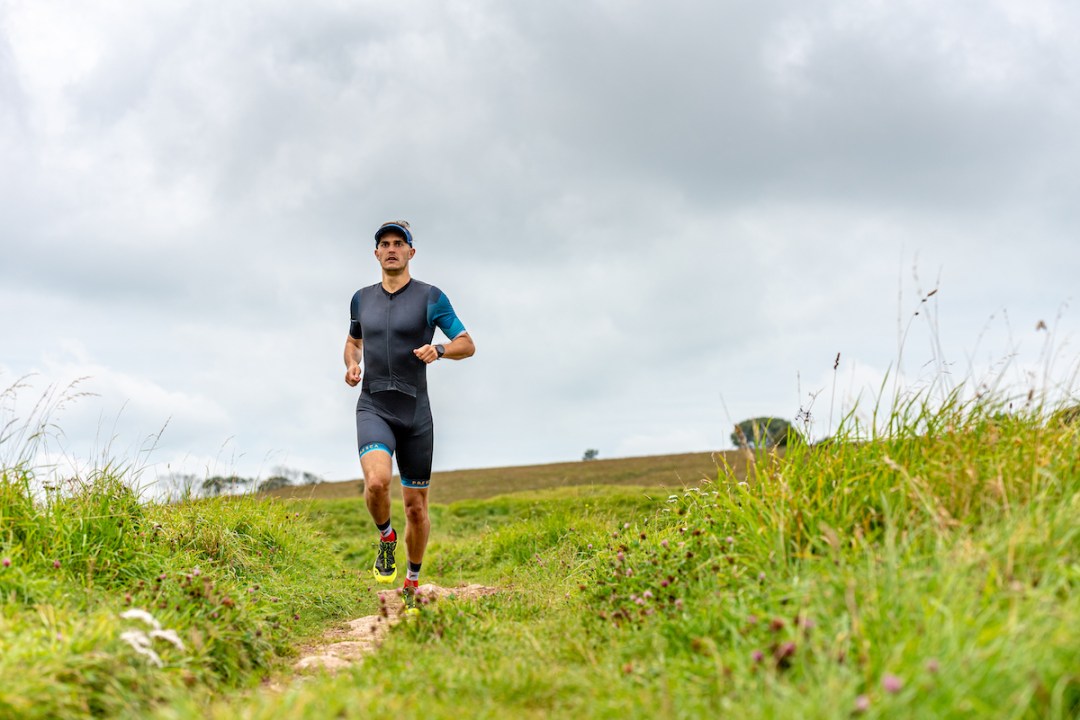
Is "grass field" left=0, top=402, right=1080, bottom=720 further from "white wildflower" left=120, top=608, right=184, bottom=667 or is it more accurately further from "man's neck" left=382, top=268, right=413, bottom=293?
"man's neck" left=382, top=268, right=413, bottom=293

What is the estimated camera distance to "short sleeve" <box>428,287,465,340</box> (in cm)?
794

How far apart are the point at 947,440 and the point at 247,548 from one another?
6591 millimetres

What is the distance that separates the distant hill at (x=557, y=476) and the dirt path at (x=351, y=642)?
1973 centimetres

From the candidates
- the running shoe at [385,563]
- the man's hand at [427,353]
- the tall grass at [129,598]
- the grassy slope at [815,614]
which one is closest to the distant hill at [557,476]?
the running shoe at [385,563]

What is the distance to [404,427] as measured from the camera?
25.8ft

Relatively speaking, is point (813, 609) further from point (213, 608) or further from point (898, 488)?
point (213, 608)

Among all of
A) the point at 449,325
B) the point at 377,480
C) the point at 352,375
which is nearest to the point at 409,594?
the point at 377,480

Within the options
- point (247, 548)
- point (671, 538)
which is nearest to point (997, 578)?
point (671, 538)

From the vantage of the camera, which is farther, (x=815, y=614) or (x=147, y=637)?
(x=147, y=637)

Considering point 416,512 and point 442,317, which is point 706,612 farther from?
point 442,317

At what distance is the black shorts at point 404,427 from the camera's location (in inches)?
302

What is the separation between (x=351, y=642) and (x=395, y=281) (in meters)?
3.39

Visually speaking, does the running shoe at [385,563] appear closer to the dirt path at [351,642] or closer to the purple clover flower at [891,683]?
the dirt path at [351,642]

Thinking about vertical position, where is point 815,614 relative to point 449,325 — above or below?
below
